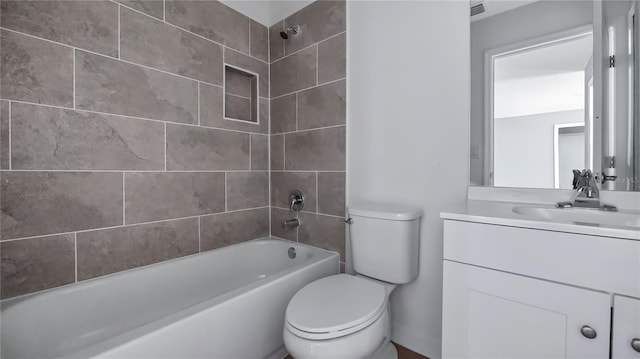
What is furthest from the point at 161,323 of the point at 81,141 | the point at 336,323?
the point at 81,141

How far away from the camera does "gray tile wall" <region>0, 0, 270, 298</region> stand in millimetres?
1154

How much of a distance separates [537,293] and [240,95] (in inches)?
78.3

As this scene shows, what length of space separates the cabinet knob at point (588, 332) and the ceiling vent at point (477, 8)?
135 cm

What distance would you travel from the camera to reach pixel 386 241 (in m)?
1.40

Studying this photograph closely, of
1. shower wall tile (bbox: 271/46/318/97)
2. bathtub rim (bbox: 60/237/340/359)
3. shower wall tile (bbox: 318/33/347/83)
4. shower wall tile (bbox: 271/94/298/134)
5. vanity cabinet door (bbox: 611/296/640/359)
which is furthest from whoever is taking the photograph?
shower wall tile (bbox: 271/94/298/134)

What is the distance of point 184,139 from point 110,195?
0.49 m

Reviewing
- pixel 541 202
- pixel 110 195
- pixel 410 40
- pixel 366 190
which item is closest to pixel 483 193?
pixel 541 202

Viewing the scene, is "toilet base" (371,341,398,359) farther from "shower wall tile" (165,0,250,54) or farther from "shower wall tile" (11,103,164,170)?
"shower wall tile" (165,0,250,54)

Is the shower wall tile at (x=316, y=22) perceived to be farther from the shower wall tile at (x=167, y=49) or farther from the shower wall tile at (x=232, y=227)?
the shower wall tile at (x=232, y=227)

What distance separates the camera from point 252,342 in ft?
4.04

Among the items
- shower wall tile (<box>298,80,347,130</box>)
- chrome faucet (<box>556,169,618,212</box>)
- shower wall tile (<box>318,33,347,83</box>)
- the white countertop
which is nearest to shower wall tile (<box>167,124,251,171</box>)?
shower wall tile (<box>298,80,347,130</box>)

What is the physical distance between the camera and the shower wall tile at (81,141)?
116cm

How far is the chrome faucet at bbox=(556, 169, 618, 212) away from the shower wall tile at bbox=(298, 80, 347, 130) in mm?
1155

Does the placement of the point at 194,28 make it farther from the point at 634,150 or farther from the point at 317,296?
the point at 634,150
